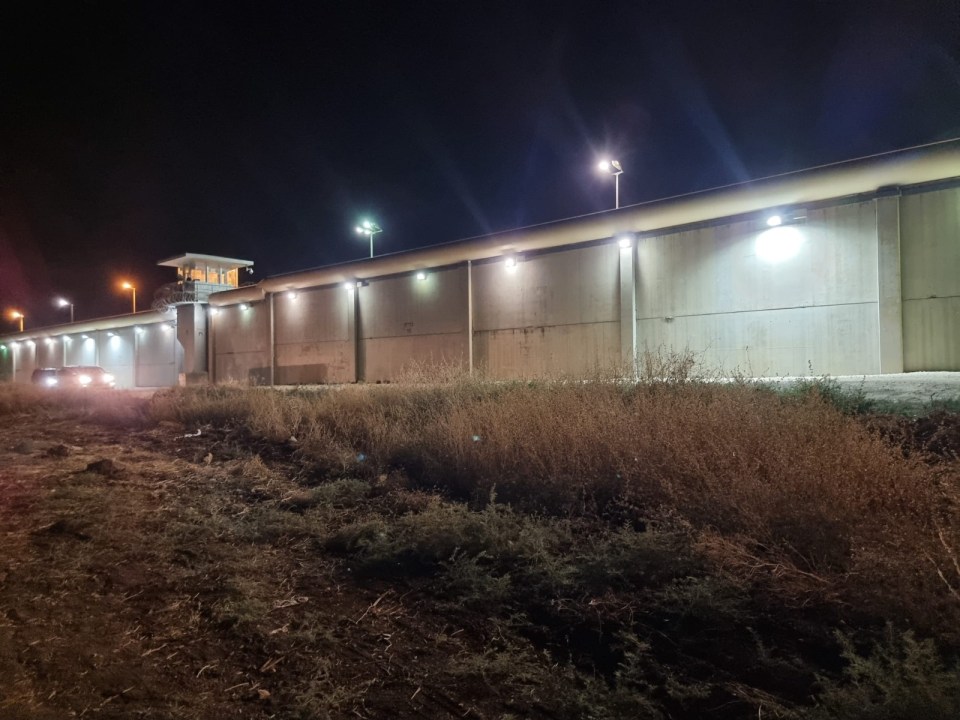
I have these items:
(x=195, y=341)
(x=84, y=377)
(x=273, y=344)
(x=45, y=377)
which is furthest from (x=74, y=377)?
(x=273, y=344)

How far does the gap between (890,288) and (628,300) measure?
6.45 meters

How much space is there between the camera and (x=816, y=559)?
3.85m

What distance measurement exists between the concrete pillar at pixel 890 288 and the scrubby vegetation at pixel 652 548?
768cm

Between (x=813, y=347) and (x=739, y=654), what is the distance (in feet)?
44.6

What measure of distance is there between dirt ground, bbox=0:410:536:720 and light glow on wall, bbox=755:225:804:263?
562 inches

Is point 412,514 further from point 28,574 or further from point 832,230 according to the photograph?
point 832,230

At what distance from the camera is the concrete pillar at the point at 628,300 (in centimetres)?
1747

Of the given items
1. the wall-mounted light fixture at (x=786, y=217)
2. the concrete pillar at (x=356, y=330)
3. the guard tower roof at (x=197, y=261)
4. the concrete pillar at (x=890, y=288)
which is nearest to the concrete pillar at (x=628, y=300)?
the wall-mounted light fixture at (x=786, y=217)

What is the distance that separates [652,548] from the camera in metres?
4.24

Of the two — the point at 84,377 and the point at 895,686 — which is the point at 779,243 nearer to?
the point at 895,686

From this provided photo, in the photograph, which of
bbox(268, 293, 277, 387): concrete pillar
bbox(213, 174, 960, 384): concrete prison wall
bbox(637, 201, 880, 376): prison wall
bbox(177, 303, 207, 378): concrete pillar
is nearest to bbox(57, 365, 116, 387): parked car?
bbox(177, 303, 207, 378): concrete pillar

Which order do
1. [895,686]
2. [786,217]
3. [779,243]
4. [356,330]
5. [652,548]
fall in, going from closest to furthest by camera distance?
[895,686] < [652,548] < [786,217] < [779,243] < [356,330]

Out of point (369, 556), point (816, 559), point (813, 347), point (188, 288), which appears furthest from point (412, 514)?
point (188, 288)

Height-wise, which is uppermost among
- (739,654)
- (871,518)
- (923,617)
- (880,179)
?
(880,179)
